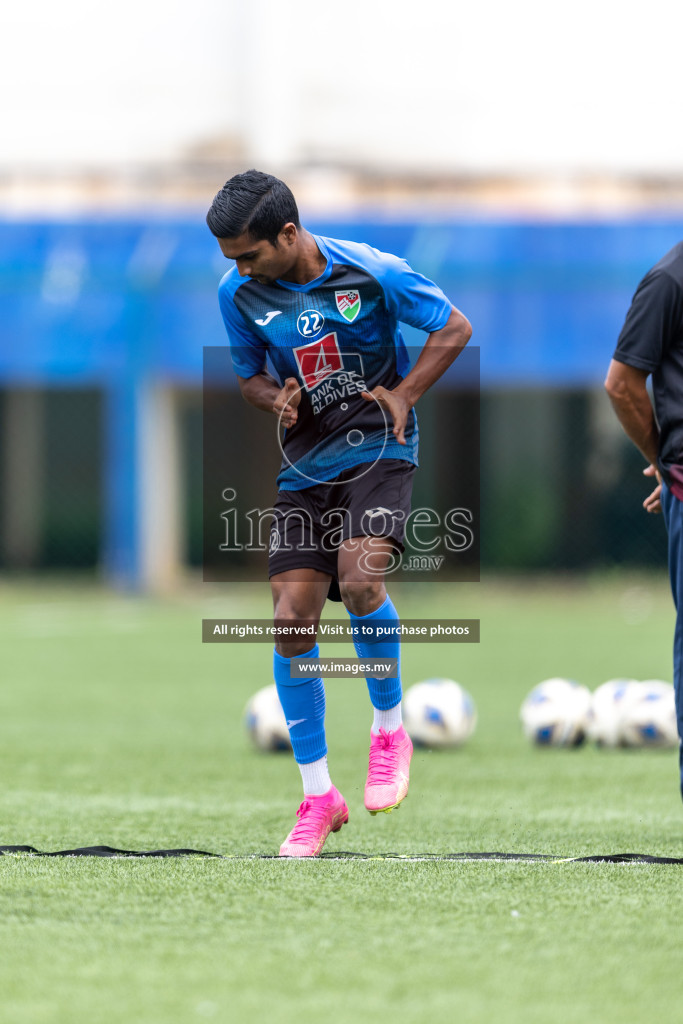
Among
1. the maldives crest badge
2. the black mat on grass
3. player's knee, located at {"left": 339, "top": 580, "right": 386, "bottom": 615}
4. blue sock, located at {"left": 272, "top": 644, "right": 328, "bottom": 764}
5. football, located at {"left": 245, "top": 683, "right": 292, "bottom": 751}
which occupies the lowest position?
football, located at {"left": 245, "top": 683, "right": 292, "bottom": 751}

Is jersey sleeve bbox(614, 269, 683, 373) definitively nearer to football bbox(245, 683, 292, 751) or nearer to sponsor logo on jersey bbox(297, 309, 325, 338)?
sponsor logo on jersey bbox(297, 309, 325, 338)

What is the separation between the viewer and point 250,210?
434cm

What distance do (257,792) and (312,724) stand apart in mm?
1227

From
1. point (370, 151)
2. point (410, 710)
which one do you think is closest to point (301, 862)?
point (410, 710)

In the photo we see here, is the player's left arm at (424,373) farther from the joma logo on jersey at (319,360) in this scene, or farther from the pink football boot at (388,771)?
the pink football boot at (388,771)

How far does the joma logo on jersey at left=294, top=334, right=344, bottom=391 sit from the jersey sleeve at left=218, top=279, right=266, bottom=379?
0.59ft

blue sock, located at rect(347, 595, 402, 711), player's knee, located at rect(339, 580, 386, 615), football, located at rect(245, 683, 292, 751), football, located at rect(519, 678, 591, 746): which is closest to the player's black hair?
player's knee, located at rect(339, 580, 386, 615)

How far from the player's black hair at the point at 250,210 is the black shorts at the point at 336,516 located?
82 cm

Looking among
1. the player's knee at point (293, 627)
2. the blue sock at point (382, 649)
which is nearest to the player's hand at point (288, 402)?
the player's knee at point (293, 627)

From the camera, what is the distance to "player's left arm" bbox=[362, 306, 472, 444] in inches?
183

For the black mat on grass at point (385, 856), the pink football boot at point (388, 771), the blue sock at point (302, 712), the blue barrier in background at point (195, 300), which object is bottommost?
the black mat on grass at point (385, 856)

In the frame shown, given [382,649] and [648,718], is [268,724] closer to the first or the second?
[648,718]

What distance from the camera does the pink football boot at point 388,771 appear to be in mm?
4641

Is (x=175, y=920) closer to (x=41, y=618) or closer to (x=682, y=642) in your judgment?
(x=682, y=642)
